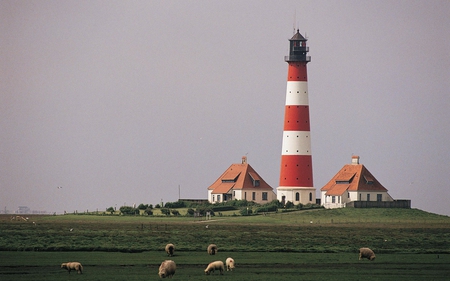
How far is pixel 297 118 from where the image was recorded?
9744 centimetres

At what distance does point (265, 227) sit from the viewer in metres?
75.0

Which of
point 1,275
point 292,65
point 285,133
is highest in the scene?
point 292,65

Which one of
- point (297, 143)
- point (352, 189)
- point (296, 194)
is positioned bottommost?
A: point (296, 194)

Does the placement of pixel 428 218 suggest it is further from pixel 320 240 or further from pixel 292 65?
pixel 320 240

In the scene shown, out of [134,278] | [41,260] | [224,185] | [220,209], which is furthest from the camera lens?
[224,185]

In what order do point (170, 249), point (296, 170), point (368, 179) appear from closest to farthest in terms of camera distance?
point (170, 249)
point (296, 170)
point (368, 179)

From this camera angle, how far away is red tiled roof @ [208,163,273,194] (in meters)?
107

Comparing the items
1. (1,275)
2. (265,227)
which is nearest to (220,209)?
(265,227)

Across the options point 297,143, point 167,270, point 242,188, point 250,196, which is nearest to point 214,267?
point 167,270

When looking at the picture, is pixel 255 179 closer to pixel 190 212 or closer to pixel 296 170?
pixel 296 170

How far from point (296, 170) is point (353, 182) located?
23.6 feet

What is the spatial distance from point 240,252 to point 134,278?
1440 cm

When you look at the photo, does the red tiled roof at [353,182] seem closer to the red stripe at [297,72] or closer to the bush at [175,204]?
the red stripe at [297,72]

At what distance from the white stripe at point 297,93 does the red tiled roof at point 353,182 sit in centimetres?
1002
